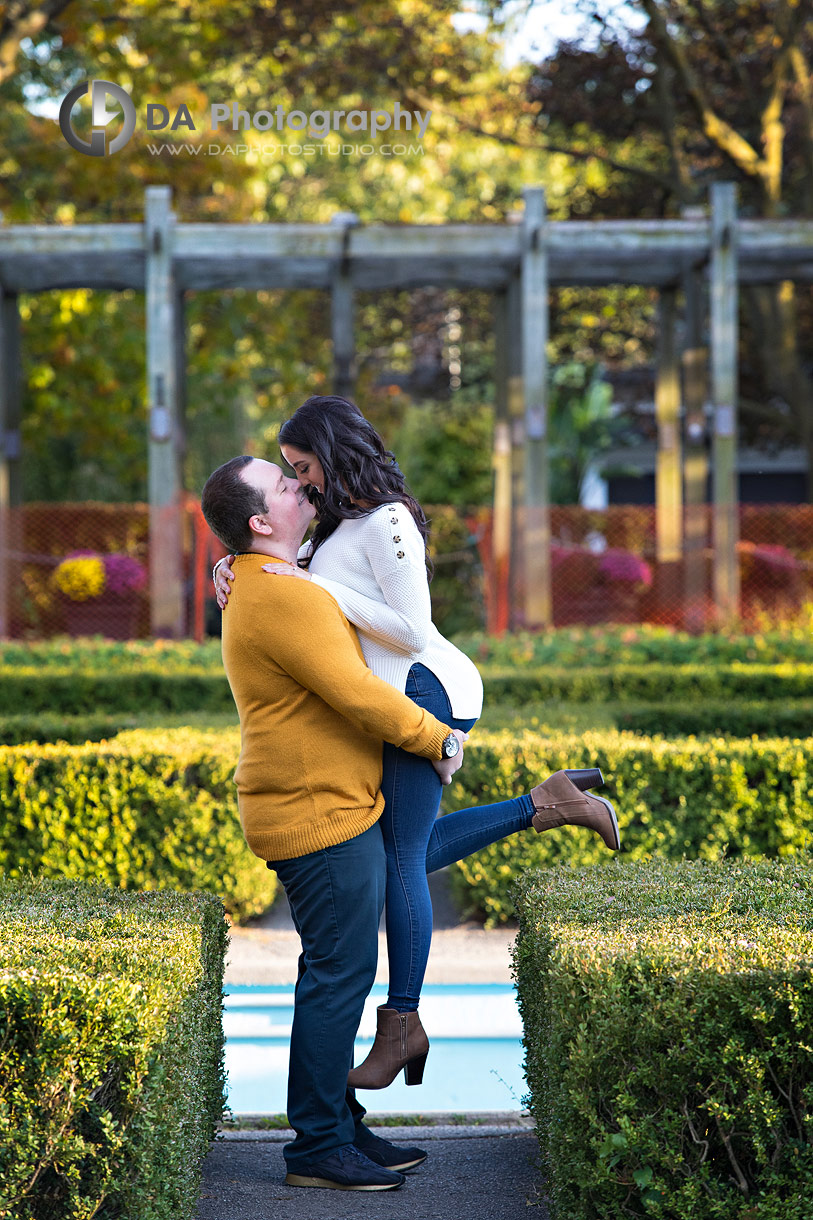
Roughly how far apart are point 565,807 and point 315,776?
2.64 feet

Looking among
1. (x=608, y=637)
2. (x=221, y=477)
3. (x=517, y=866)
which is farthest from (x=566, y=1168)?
(x=608, y=637)

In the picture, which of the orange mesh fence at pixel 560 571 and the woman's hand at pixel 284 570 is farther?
the orange mesh fence at pixel 560 571

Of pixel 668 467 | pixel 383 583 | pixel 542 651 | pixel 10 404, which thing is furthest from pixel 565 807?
pixel 10 404

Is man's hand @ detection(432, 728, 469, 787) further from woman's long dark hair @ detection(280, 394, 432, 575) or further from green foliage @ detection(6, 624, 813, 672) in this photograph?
green foliage @ detection(6, 624, 813, 672)

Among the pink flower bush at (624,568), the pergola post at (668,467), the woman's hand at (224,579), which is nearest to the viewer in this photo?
the woman's hand at (224,579)

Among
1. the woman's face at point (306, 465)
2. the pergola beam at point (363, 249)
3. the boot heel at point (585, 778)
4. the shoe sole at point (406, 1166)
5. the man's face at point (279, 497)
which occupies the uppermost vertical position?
the pergola beam at point (363, 249)

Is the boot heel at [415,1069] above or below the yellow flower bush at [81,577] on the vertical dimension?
below

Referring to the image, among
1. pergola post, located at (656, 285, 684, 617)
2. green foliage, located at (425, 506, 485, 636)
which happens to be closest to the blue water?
pergola post, located at (656, 285, 684, 617)

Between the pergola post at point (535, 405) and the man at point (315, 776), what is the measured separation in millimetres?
10205

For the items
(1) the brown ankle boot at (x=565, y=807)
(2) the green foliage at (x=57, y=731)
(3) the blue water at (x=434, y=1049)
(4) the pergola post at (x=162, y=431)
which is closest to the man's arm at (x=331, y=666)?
(1) the brown ankle boot at (x=565, y=807)

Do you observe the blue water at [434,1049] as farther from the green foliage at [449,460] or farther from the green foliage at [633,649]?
the green foliage at [449,460]

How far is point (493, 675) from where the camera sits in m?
9.53

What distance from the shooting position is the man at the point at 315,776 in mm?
3160

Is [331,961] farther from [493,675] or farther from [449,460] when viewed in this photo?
[449,460]
